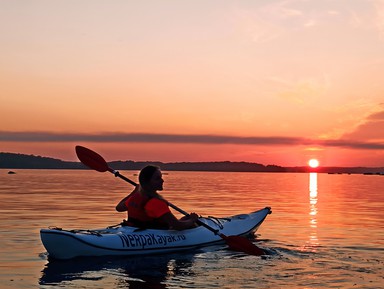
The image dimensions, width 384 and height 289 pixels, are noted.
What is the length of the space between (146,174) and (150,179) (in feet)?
0.41

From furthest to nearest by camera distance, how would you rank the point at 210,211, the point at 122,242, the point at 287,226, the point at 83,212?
the point at 210,211 < the point at 83,212 < the point at 287,226 < the point at 122,242

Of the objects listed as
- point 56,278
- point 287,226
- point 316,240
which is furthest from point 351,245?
point 56,278

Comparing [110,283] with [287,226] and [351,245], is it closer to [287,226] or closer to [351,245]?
[351,245]

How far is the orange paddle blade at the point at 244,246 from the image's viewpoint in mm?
10766

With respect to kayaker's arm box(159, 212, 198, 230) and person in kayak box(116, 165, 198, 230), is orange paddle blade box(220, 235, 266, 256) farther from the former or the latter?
person in kayak box(116, 165, 198, 230)

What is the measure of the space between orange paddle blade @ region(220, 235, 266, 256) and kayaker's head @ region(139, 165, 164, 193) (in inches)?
84.0

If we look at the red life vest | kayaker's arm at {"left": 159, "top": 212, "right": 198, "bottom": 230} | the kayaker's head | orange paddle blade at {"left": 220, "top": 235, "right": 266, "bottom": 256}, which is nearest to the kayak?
the red life vest

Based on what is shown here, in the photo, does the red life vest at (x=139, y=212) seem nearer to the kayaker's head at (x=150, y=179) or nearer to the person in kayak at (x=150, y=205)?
the person in kayak at (x=150, y=205)

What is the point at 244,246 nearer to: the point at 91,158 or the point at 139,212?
the point at 139,212

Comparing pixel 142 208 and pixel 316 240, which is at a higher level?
pixel 142 208

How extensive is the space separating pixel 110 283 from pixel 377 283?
4091 millimetres

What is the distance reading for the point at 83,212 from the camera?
19.4 m

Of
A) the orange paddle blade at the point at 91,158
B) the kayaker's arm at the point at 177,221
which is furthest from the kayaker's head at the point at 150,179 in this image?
the orange paddle blade at the point at 91,158

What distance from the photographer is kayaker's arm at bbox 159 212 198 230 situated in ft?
34.4
